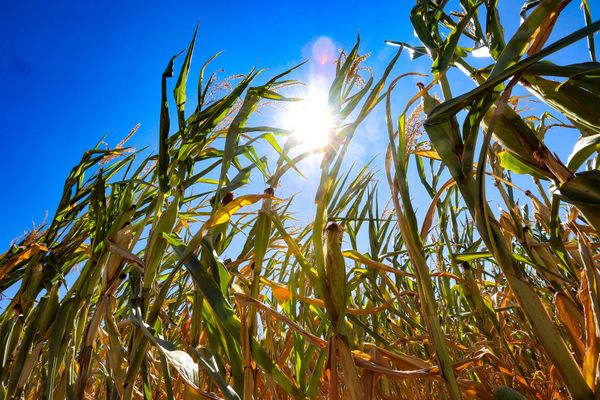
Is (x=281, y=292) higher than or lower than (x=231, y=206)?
lower

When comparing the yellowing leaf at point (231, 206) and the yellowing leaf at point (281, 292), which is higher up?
the yellowing leaf at point (231, 206)

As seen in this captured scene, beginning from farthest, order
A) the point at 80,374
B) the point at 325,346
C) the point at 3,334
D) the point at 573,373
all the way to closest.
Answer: the point at 3,334
the point at 80,374
the point at 325,346
the point at 573,373

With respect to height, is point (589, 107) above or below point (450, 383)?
above

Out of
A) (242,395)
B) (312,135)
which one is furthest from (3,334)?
(312,135)

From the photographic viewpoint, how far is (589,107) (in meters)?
0.39

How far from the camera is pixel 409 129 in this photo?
2.29ft

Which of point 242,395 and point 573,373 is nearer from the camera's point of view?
point 573,373

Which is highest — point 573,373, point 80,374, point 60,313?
point 60,313

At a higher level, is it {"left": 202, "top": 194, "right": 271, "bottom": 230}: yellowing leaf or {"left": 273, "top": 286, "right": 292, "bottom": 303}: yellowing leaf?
{"left": 202, "top": 194, "right": 271, "bottom": 230}: yellowing leaf

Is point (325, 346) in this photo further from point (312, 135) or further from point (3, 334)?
point (3, 334)

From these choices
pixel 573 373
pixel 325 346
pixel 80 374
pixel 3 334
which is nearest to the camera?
pixel 573 373

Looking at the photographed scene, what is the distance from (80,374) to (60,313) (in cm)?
12

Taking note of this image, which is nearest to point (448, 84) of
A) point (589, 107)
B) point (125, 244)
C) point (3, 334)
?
point (589, 107)

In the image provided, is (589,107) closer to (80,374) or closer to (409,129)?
(409,129)
